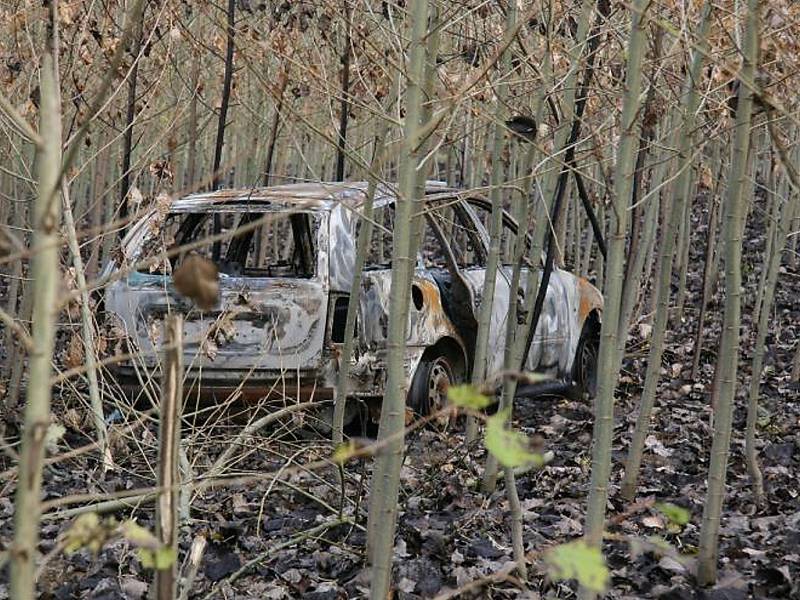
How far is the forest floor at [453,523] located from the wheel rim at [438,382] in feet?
0.68

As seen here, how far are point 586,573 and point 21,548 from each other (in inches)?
33.1

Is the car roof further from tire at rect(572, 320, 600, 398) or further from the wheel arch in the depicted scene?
tire at rect(572, 320, 600, 398)

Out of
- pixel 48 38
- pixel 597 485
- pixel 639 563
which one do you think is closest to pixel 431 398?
pixel 639 563

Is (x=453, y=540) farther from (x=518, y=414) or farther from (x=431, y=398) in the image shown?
(x=518, y=414)

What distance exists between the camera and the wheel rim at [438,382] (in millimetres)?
7418

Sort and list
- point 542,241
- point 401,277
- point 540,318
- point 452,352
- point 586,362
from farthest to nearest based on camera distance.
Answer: point 586,362 → point 540,318 → point 452,352 → point 542,241 → point 401,277

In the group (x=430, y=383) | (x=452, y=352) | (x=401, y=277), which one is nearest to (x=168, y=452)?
(x=401, y=277)

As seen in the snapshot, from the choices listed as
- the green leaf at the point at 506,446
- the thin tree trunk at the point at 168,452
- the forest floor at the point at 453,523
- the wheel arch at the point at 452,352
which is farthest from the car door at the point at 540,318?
the green leaf at the point at 506,446

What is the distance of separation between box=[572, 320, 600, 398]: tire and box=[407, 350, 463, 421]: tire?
67.8 inches

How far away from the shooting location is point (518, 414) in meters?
8.31

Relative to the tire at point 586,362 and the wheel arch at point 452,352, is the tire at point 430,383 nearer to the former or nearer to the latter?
the wheel arch at point 452,352

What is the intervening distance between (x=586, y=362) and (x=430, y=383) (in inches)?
92.5

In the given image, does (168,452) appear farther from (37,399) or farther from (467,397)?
(467,397)

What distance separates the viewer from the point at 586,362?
30.8 feet
